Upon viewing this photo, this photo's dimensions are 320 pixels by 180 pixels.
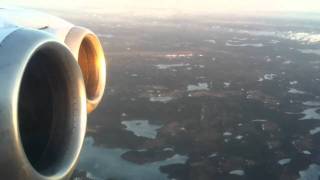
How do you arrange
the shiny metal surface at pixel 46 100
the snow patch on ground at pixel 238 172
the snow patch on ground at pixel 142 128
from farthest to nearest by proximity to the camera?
1. the snow patch on ground at pixel 142 128
2. the snow patch on ground at pixel 238 172
3. the shiny metal surface at pixel 46 100

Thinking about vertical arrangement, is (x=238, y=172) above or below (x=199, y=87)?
above

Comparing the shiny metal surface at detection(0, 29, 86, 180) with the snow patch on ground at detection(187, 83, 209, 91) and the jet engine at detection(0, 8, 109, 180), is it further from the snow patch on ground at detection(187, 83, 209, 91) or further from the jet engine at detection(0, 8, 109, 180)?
the snow patch on ground at detection(187, 83, 209, 91)

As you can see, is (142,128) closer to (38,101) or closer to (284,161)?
(284,161)

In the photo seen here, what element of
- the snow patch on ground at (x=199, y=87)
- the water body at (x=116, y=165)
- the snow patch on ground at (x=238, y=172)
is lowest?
the snow patch on ground at (x=199, y=87)

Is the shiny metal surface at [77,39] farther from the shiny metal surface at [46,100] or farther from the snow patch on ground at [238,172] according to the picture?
the snow patch on ground at [238,172]

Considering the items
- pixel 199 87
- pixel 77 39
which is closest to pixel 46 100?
pixel 77 39

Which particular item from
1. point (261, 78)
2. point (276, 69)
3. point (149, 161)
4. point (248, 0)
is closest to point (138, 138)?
point (149, 161)

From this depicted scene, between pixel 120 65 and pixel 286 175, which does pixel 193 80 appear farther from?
pixel 286 175

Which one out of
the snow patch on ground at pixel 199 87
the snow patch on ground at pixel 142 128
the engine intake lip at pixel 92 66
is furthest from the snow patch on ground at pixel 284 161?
the snow patch on ground at pixel 199 87
